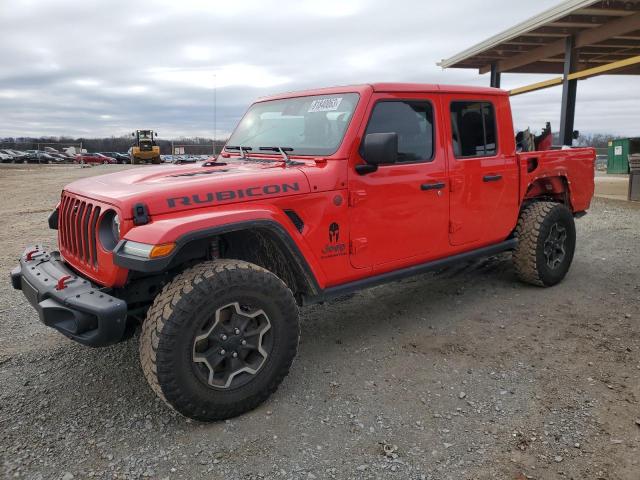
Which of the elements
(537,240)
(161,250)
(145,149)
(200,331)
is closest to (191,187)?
(161,250)

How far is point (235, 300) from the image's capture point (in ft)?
9.06

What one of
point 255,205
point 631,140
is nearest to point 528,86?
point 631,140

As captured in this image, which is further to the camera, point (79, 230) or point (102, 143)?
point (102, 143)

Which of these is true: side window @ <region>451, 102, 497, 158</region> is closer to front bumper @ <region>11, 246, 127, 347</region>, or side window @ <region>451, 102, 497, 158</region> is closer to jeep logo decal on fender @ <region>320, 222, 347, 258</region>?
jeep logo decal on fender @ <region>320, 222, 347, 258</region>

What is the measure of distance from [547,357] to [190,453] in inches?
98.3

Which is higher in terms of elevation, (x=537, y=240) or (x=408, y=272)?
(x=537, y=240)

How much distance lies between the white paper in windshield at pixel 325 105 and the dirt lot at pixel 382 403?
1754 millimetres

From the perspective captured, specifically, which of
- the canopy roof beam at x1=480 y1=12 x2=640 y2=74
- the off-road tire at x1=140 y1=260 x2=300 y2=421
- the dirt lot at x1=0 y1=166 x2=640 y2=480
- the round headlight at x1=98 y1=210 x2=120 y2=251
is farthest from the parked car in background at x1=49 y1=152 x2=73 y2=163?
the off-road tire at x1=140 y1=260 x2=300 y2=421

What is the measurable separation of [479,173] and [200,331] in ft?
8.98

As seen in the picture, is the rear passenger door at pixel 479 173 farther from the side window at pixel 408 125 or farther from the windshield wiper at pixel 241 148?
the windshield wiper at pixel 241 148

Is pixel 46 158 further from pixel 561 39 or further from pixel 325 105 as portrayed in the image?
pixel 325 105

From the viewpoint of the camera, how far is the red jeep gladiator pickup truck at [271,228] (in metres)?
2.64

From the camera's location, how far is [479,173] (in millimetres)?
4250

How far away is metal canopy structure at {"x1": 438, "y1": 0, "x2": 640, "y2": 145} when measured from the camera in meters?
10.3
